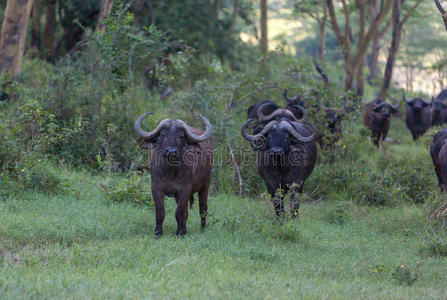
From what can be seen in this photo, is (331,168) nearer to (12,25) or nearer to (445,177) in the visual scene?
(445,177)

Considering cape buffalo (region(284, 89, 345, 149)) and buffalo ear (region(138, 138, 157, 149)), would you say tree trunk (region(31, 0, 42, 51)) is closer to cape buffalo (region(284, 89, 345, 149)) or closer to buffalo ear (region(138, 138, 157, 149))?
cape buffalo (region(284, 89, 345, 149))

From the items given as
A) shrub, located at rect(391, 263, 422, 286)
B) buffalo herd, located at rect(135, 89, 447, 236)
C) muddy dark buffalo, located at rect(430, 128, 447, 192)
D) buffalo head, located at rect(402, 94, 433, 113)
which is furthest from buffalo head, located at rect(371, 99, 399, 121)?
shrub, located at rect(391, 263, 422, 286)

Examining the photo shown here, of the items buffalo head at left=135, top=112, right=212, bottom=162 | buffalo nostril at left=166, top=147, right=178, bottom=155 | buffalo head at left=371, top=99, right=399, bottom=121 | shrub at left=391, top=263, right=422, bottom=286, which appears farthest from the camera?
buffalo head at left=371, top=99, right=399, bottom=121

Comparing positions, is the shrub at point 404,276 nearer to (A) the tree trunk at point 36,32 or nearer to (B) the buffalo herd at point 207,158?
(B) the buffalo herd at point 207,158

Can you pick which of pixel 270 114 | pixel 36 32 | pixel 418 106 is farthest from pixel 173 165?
pixel 36 32

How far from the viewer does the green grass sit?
502 centimetres


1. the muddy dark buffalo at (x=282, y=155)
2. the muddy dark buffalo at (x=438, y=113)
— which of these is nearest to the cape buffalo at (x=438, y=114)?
the muddy dark buffalo at (x=438, y=113)

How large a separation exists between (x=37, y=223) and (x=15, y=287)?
2.10 metres

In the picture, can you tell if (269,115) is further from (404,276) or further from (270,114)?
(404,276)

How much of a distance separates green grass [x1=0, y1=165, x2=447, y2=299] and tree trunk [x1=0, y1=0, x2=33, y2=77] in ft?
19.1

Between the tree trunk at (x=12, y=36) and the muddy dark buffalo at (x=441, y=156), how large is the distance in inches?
376

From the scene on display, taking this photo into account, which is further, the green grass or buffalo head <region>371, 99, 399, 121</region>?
buffalo head <region>371, 99, 399, 121</region>

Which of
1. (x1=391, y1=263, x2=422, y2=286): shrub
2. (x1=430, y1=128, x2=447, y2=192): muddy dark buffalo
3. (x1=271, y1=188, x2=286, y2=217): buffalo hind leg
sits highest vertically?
(x1=430, y1=128, x2=447, y2=192): muddy dark buffalo

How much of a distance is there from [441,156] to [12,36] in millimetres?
10045
